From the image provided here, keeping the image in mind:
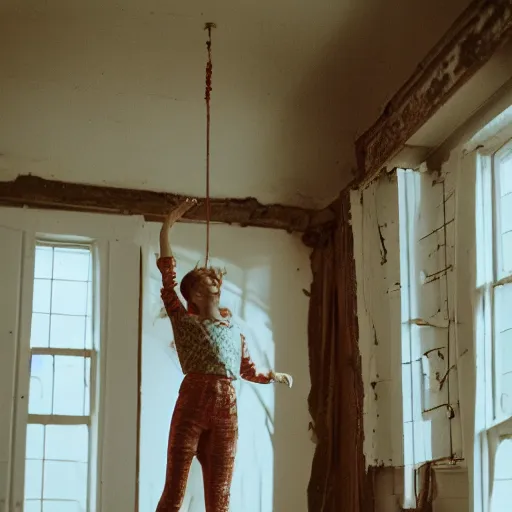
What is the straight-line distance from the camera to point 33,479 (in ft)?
10.5

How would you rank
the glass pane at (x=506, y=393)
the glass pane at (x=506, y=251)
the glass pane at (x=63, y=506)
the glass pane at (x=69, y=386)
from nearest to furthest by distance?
the glass pane at (x=506, y=393), the glass pane at (x=506, y=251), the glass pane at (x=63, y=506), the glass pane at (x=69, y=386)

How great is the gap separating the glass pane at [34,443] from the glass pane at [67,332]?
33cm

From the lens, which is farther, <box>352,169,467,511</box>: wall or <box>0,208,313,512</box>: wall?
<box>0,208,313,512</box>: wall

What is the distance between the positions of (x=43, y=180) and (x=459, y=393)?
1821 mm

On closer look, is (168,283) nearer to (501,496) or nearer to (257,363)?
(257,363)

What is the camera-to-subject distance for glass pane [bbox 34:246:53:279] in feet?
11.2

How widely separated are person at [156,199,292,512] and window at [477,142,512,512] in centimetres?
81

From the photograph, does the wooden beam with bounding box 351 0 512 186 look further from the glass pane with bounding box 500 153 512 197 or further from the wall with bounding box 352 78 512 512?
the glass pane with bounding box 500 153 512 197

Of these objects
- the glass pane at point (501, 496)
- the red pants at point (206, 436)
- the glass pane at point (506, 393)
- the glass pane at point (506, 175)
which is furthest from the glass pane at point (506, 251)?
the red pants at point (206, 436)

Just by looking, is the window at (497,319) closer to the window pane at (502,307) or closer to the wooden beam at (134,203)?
the window pane at (502,307)

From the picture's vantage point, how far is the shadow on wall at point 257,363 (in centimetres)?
336

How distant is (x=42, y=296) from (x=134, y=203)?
534mm

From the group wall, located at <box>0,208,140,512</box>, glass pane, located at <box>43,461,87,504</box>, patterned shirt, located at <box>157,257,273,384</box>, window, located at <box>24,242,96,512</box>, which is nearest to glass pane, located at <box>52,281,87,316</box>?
window, located at <box>24,242,96,512</box>

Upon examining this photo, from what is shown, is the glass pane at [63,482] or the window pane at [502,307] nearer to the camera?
the window pane at [502,307]
